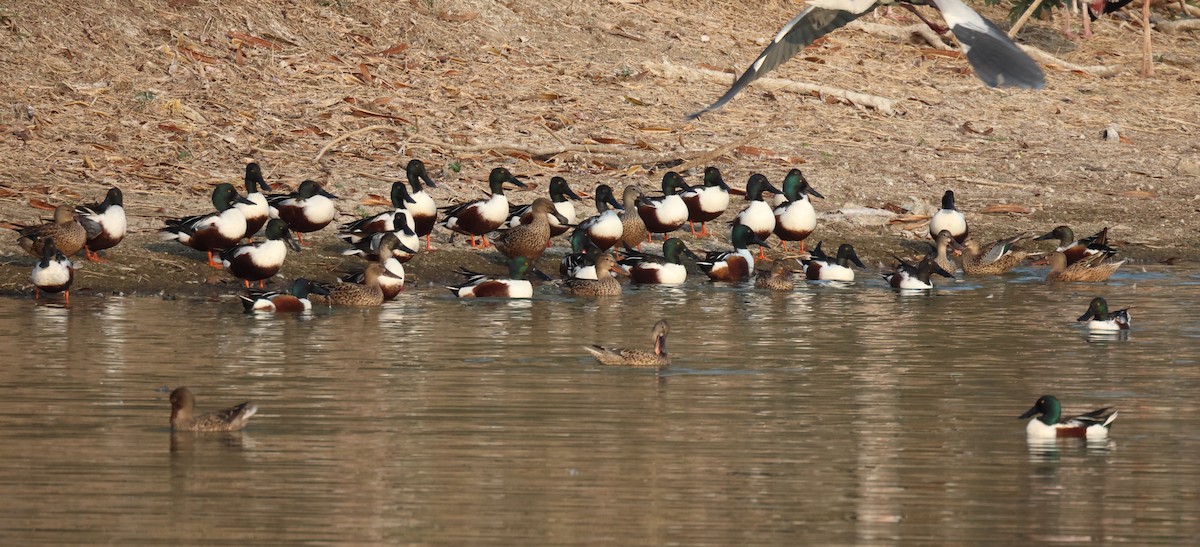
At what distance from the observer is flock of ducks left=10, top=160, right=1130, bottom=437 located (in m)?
16.9

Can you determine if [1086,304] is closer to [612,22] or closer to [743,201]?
[743,201]

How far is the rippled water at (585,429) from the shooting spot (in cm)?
841

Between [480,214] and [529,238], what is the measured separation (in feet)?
1.82

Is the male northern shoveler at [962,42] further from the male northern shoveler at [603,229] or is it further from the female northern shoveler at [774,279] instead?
the male northern shoveler at [603,229]

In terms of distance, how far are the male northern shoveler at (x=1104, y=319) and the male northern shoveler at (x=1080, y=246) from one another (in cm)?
425

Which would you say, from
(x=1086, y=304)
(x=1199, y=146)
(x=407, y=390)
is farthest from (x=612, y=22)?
(x=407, y=390)

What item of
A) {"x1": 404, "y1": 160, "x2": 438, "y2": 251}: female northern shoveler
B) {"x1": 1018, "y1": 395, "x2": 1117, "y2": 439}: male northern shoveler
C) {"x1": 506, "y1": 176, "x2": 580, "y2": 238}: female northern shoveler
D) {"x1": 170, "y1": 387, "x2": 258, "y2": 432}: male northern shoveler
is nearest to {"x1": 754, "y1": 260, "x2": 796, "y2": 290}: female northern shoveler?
{"x1": 506, "y1": 176, "x2": 580, "y2": 238}: female northern shoveler

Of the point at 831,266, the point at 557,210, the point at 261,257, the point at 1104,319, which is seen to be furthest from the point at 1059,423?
the point at 557,210

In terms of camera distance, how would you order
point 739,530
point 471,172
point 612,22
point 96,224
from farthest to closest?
point 612,22 → point 471,172 → point 96,224 → point 739,530

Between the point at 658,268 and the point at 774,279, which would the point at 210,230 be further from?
the point at 774,279

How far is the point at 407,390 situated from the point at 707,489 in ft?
10.9

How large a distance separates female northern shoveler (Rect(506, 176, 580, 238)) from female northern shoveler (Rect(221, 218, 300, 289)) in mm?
2960

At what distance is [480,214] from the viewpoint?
1920 centimetres

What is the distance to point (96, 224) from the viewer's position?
1705 cm
